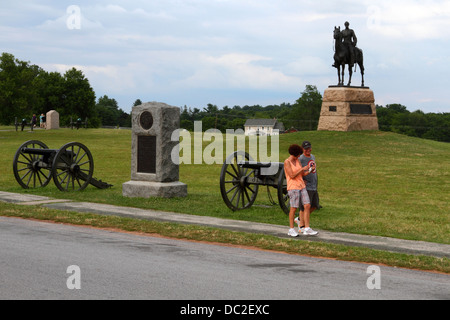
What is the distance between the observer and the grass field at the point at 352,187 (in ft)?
40.6

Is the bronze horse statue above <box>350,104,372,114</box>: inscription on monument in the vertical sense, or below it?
above

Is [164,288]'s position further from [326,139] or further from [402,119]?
[402,119]

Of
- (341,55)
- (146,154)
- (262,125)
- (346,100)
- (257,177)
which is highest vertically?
(341,55)

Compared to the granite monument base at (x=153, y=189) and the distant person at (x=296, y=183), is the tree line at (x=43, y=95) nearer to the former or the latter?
the granite monument base at (x=153, y=189)

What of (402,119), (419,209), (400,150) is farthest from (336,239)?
(402,119)

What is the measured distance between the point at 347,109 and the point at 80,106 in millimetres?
59152

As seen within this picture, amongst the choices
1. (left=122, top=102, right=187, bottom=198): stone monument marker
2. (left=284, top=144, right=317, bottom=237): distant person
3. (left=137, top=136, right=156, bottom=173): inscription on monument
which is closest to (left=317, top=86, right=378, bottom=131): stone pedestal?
(left=122, top=102, right=187, bottom=198): stone monument marker

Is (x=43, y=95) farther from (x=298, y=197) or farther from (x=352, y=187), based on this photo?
(x=298, y=197)

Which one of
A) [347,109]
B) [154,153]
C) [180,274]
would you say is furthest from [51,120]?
[180,274]

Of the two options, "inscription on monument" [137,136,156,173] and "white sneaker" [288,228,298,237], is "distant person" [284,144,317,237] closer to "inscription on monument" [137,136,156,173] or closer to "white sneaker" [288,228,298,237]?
"white sneaker" [288,228,298,237]

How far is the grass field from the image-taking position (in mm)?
12367

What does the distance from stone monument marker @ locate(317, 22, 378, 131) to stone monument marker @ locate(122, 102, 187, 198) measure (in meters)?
24.4

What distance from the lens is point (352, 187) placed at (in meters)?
19.9

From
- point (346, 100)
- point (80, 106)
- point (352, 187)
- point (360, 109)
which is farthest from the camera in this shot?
point (80, 106)
